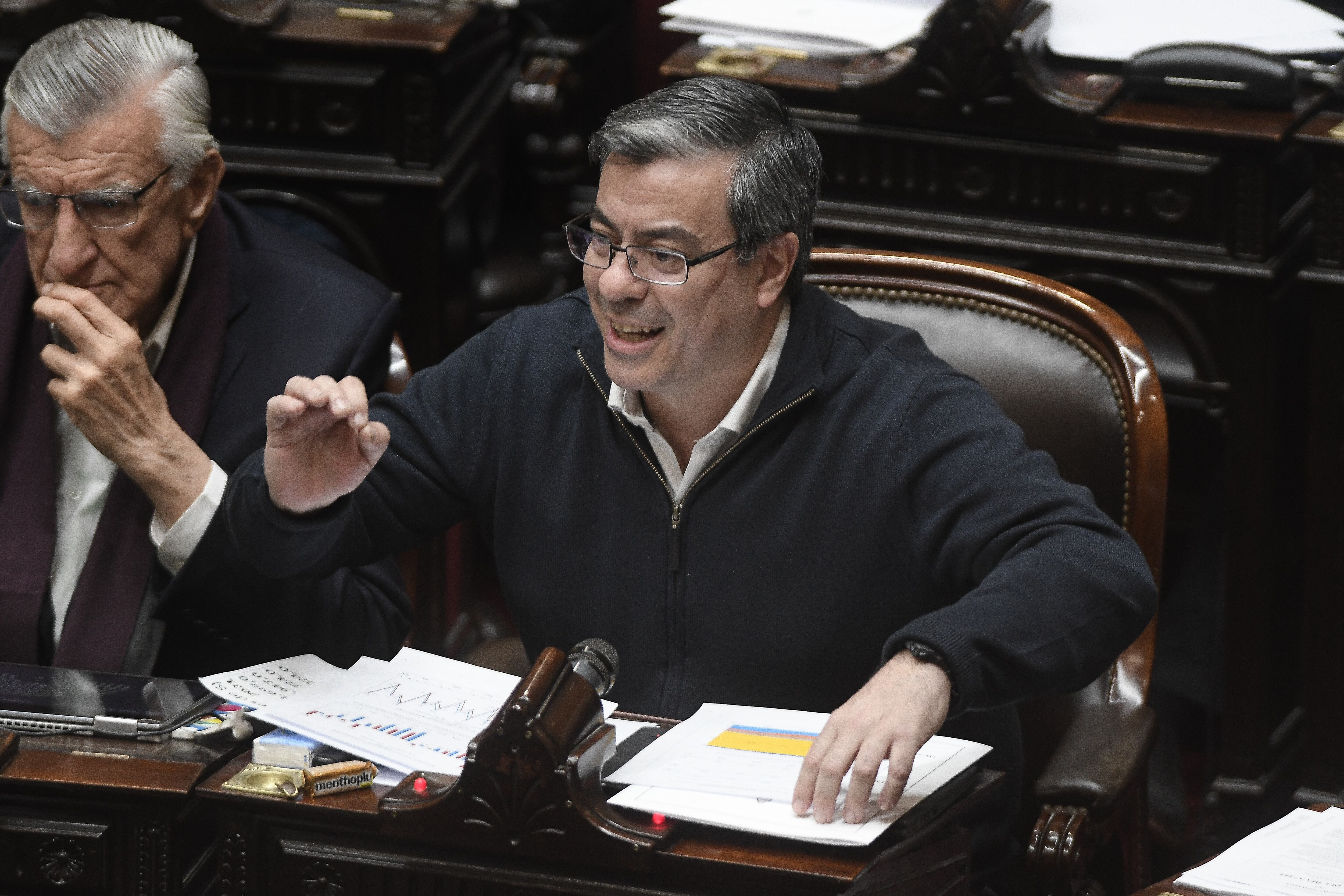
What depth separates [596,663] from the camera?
1.50 metres

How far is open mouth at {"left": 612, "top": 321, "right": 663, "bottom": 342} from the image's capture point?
188cm

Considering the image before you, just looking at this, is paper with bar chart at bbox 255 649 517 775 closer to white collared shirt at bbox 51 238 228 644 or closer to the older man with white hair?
the older man with white hair

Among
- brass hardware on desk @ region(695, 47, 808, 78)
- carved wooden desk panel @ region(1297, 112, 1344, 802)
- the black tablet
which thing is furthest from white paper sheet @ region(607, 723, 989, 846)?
brass hardware on desk @ region(695, 47, 808, 78)

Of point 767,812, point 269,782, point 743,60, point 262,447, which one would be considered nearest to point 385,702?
point 269,782

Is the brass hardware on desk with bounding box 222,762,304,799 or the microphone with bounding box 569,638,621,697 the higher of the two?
the microphone with bounding box 569,638,621,697

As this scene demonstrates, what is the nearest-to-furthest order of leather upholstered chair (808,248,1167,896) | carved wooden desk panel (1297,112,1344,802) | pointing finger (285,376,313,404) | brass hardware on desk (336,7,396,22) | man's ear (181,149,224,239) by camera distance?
pointing finger (285,376,313,404)
leather upholstered chair (808,248,1167,896)
man's ear (181,149,224,239)
carved wooden desk panel (1297,112,1344,802)
brass hardware on desk (336,7,396,22)

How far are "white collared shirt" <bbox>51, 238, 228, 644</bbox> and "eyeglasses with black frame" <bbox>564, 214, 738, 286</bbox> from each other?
53 cm

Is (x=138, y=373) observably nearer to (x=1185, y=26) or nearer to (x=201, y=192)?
(x=201, y=192)

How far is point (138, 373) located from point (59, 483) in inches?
9.0

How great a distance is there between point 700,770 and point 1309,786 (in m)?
1.53

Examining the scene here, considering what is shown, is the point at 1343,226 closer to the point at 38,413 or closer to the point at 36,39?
the point at 38,413

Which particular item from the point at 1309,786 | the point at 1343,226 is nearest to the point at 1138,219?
the point at 1343,226

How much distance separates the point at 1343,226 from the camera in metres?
2.47

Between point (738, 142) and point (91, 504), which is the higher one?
point (738, 142)
